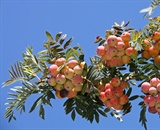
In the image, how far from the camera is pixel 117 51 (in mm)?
3020

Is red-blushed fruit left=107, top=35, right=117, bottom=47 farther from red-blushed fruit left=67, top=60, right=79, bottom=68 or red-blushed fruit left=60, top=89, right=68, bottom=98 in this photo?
red-blushed fruit left=60, top=89, right=68, bottom=98

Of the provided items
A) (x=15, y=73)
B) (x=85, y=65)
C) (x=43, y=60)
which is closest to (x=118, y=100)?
(x=85, y=65)

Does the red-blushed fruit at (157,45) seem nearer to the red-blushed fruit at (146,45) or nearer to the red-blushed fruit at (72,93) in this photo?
the red-blushed fruit at (146,45)

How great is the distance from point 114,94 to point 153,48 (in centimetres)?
41

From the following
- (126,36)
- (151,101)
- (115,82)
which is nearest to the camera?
(151,101)

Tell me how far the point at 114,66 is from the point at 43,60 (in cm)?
51

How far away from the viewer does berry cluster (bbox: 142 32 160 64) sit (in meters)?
2.95

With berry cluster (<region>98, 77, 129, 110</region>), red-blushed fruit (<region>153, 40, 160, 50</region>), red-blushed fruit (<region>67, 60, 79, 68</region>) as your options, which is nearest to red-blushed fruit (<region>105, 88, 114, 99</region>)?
berry cluster (<region>98, 77, 129, 110</region>)

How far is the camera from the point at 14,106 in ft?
10.4

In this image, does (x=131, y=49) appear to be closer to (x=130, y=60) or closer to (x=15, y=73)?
(x=130, y=60)

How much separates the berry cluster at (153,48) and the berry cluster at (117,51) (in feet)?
0.30

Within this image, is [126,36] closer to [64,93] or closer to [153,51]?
[153,51]

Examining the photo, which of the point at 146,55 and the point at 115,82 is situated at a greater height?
the point at 146,55

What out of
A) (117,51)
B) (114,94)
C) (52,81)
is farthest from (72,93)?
(117,51)
